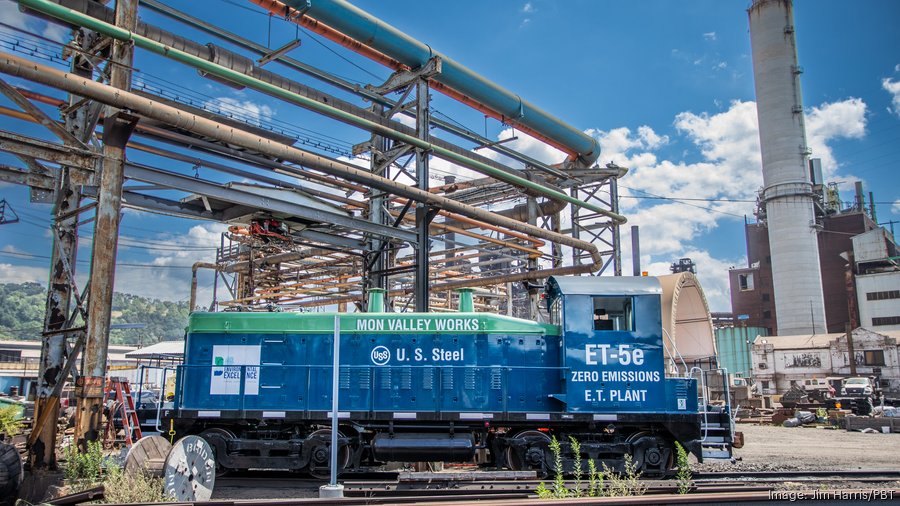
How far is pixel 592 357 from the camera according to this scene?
11.6 meters

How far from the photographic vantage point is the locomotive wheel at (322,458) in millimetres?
11469

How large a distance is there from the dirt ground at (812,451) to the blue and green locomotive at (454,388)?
10.2 feet

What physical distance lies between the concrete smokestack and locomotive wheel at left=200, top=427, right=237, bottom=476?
62288mm

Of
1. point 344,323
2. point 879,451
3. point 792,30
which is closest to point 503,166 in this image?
point 344,323

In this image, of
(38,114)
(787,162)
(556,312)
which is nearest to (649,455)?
(556,312)

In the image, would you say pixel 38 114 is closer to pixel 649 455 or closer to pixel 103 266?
pixel 103 266

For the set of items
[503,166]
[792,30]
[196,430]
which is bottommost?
[196,430]

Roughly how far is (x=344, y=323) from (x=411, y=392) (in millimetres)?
1945

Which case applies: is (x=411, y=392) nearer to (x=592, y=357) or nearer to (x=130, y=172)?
(x=592, y=357)

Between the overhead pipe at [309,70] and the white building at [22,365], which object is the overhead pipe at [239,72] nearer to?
the overhead pipe at [309,70]

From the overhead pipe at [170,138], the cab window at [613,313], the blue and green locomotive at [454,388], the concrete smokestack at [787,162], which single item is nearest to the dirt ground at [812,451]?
the blue and green locomotive at [454,388]

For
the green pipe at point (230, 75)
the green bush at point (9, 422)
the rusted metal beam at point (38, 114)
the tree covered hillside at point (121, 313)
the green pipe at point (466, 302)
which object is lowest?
the green bush at point (9, 422)

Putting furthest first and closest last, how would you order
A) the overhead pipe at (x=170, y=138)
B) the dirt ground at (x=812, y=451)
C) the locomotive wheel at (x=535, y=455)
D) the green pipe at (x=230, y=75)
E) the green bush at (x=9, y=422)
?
the dirt ground at (x=812, y=451) → the green bush at (x=9, y=422) → the overhead pipe at (x=170, y=138) → the locomotive wheel at (x=535, y=455) → the green pipe at (x=230, y=75)

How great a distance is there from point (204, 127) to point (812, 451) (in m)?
18.7
